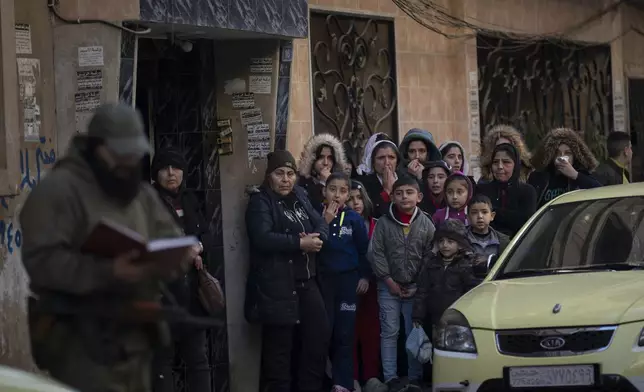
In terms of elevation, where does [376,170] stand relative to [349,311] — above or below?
above

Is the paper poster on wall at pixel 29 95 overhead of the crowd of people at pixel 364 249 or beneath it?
overhead

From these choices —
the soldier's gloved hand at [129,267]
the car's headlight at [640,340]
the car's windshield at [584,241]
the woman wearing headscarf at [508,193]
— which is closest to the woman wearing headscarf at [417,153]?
the woman wearing headscarf at [508,193]

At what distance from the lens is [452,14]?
56.3ft

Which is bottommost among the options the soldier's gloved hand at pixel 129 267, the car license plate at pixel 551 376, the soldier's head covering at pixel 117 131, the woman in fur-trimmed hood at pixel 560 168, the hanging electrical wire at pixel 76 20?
the car license plate at pixel 551 376

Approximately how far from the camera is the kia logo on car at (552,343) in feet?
29.9

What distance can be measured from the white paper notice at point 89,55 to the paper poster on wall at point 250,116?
2.22 m

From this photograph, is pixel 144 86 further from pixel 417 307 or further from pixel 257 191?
pixel 417 307

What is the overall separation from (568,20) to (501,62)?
5.27ft

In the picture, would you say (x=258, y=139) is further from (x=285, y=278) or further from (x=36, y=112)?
(x=36, y=112)

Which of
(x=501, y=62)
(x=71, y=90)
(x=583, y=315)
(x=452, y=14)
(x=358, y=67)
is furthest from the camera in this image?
(x=501, y=62)

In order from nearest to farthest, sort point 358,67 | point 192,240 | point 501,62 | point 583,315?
point 192,240 → point 583,315 → point 358,67 → point 501,62

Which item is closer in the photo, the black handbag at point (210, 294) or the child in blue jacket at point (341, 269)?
the black handbag at point (210, 294)

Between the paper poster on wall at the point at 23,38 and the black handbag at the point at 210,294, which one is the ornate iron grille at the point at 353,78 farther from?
the paper poster on wall at the point at 23,38

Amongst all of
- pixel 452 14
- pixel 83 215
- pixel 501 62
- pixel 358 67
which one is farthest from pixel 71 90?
pixel 501 62
